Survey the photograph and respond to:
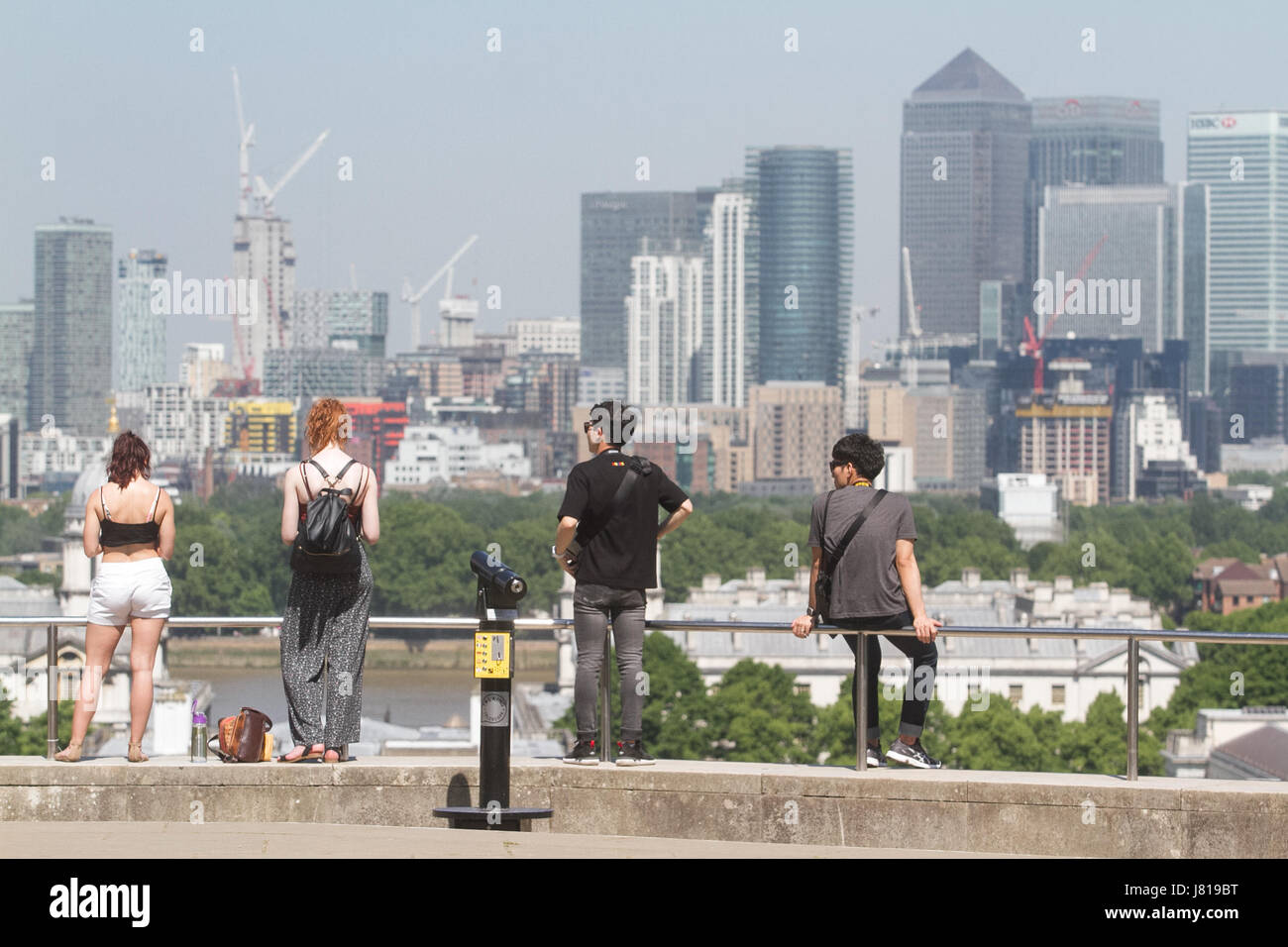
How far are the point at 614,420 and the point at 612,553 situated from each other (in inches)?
27.4

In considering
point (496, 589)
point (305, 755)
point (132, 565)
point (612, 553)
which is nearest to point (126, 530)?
point (132, 565)

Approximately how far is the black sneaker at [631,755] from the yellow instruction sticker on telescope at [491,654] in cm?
93

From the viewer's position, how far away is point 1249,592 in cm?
11862

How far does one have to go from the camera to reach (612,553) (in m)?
11.8

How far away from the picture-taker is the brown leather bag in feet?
39.1

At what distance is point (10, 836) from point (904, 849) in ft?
13.8

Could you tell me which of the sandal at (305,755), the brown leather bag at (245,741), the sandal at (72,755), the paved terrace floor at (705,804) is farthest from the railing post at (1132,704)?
the sandal at (72,755)

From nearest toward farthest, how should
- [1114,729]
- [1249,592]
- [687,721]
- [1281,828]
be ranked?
[1281,828], [1114,729], [687,721], [1249,592]

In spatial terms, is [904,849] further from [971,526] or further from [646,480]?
[971,526]

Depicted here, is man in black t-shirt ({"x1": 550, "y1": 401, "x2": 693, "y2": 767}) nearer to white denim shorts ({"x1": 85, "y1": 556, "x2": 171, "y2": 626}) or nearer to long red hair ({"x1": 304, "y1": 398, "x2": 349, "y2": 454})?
long red hair ({"x1": 304, "y1": 398, "x2": 349, "y2": 454})

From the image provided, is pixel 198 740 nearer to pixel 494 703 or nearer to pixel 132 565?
pixel 132 565

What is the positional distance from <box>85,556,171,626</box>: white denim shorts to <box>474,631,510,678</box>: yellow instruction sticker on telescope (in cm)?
170

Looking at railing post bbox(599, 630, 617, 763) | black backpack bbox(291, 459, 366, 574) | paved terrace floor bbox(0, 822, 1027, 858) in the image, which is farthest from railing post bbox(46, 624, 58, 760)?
railing post bbox(599, 630, 617, 763)

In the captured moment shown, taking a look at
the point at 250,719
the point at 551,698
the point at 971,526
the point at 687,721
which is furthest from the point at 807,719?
the point at 971,526
